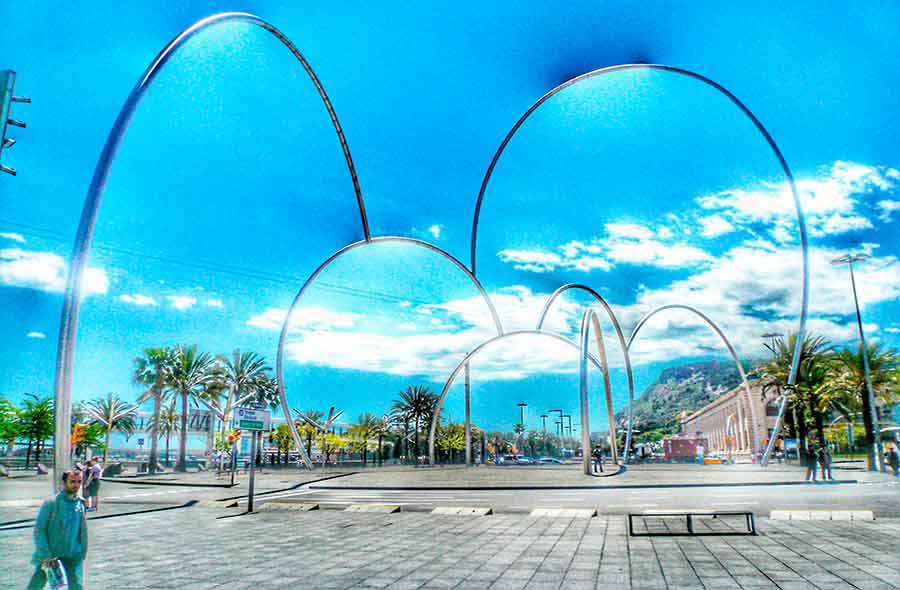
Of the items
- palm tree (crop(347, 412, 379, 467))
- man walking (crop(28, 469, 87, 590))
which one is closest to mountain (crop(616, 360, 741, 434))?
palm tree (crop(347, 412, 379, 467))

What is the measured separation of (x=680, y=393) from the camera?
316ft

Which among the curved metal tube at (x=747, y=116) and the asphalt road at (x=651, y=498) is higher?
the curved metal tube at (x=747, y=116)

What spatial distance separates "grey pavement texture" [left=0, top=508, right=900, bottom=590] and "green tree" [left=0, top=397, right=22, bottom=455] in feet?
143

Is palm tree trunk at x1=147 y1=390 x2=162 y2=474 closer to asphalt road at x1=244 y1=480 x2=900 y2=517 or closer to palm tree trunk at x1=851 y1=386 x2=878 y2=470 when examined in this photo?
asphalt road at x1=244 y1=480 x2=900 y2=517

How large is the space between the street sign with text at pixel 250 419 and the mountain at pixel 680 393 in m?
44.1

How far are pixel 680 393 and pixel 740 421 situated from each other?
32408 mm

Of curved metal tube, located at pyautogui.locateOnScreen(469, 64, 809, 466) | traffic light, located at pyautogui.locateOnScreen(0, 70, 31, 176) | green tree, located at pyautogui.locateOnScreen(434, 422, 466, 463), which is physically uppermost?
curved metal tube, located at pyautogui.locateOnScreen(469, 64, 809, 466)

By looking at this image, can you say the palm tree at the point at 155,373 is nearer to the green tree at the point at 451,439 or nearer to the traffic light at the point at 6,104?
the green tree at the point at 451,439

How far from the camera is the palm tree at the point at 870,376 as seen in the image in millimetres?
38250

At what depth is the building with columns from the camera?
56.9 m

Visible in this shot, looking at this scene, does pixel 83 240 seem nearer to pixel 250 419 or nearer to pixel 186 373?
pixel 250 419

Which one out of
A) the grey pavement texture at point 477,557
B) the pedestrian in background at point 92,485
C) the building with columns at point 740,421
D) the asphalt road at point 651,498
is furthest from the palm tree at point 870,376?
the pedestrian in background at point 92,485

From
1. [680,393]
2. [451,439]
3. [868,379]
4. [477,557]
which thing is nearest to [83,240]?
→ [477,557]

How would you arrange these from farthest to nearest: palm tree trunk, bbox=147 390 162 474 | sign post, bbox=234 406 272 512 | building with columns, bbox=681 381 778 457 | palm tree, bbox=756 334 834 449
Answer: building with columns, bbox=681 381 778 457 → palm tree trunk, bbox=147 390 162 474 → palm tree, bbox=756 334 834 449 → sign post, bbox=234 406 272 512
